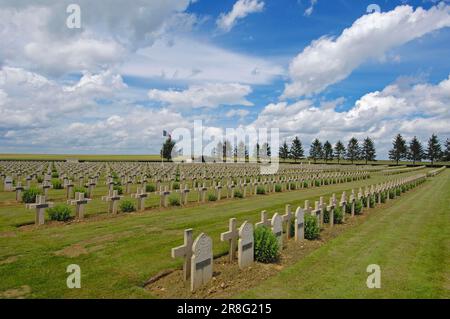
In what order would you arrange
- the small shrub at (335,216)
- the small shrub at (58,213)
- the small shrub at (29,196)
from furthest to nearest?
1. the small shrub at (29,196)
2. the small shrub at (335,216)
3. the small shrub at (58,213)

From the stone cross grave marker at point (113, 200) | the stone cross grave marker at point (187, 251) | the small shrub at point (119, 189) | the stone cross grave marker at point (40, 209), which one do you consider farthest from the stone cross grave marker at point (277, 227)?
the small shrub at point (119, 189)

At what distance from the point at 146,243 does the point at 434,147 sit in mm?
109747

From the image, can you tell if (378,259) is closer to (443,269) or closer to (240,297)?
(443,269)

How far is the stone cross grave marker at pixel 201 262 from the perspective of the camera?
18.0 ft

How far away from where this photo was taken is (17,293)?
5184mm

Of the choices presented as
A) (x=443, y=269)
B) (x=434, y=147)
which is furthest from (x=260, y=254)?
(x=434, y=147)

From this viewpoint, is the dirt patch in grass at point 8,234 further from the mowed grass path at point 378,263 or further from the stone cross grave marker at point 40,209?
the mowed grass path at point 378,263

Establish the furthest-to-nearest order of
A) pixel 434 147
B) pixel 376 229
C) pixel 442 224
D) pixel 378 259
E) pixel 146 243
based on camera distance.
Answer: pixel 434 147
pixel 442 224
pixel 376 229
pixel 146 243
pixel 378 259

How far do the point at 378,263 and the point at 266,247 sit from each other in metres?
2.37

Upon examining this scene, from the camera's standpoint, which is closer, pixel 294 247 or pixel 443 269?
pixel 443 269

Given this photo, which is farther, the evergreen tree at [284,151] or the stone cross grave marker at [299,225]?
the evergreen tree at [284,151]

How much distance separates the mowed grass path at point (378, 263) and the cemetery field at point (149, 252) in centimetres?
2

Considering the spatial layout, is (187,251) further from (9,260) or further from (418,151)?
(418,151)
